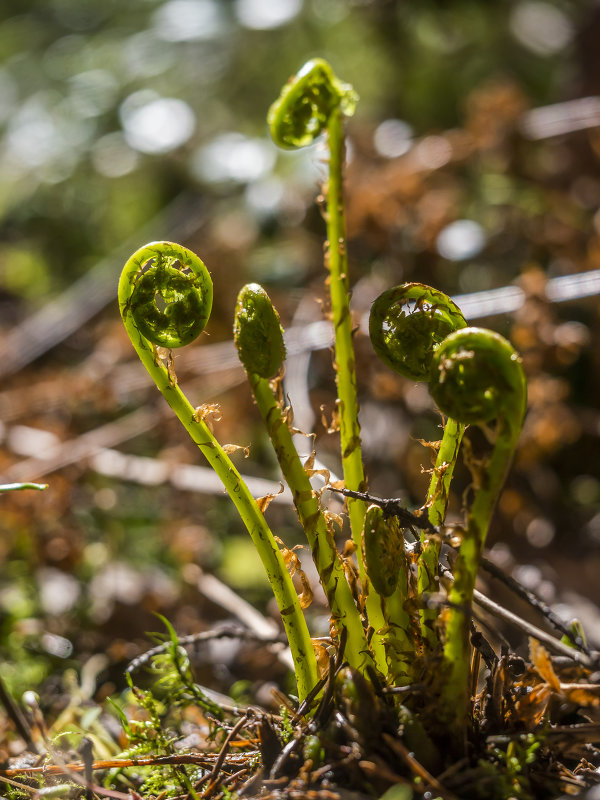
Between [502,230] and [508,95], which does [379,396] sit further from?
[508,95]

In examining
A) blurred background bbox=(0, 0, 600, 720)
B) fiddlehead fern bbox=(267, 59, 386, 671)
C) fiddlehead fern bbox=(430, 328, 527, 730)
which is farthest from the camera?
blurred background bbox=(0, 0, 600, 720)

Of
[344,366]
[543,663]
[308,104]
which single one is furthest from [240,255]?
[543,663]

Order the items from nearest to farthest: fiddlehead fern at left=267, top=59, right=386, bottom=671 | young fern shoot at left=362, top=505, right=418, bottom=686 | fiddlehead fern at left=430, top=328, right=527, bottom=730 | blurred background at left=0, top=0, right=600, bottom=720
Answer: fiddlehead fern at left=430, top=328, right=527, bottom=730
young fern shoot at left=362, top=505, right=418, bottom=686
fiddlehead fern at left=267, top=59, right=386, bottom=671
blurred background at left=0, top=0, right=600, bottom=720

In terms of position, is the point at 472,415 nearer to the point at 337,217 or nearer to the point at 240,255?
the point at 337,217

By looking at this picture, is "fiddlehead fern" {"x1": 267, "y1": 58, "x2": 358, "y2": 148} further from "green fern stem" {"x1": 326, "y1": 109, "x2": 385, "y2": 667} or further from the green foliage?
the green foliage

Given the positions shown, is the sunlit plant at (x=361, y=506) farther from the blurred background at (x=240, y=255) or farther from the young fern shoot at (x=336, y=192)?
the blurred background at (x=240, y=255)

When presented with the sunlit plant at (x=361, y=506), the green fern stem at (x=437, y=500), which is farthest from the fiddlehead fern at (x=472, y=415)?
the green fern stem at (x=437, y=500)

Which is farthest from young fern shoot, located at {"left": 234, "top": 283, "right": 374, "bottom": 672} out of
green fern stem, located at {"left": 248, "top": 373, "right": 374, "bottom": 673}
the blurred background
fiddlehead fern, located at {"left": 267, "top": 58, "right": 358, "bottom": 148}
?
the blurred background
